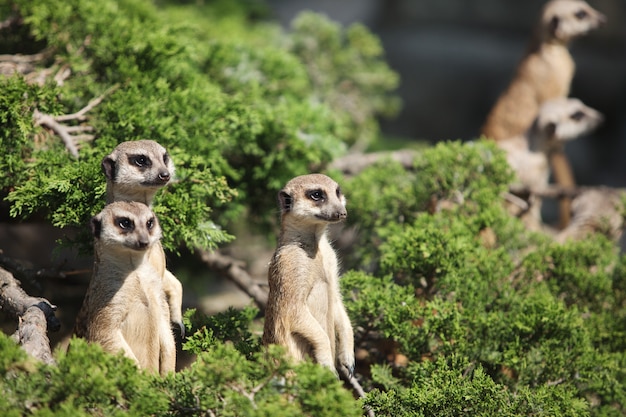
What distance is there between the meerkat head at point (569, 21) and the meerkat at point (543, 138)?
2.92 feet

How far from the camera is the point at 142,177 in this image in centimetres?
467

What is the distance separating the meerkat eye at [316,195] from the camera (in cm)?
466

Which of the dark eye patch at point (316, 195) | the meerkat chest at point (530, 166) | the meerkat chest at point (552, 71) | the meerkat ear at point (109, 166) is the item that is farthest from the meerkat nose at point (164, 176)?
the meerkat chest at point (552, 71)

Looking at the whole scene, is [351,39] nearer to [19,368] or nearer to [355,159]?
[355,159]

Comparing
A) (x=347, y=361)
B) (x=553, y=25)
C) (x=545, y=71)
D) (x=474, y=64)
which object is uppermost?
(x=553, y=25)

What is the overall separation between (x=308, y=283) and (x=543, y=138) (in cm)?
432

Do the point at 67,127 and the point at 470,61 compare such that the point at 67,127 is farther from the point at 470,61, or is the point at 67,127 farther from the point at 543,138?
the point at 470,61

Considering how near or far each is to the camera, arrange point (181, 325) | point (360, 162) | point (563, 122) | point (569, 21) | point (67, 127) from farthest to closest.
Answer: point (569, 21), point (360, 162), point (563, 122), point (67, 127), point (181, 325)

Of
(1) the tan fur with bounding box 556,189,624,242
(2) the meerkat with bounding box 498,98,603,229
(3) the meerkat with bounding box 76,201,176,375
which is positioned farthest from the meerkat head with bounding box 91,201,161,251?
(2) the meerkat with bounding box 498,98,603,229

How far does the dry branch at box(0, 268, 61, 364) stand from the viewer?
4.06 meters

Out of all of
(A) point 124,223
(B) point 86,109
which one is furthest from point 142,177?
(B) point 86,109

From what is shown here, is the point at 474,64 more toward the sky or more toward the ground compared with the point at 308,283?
more toward the ground

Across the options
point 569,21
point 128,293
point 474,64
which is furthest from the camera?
point 474,64

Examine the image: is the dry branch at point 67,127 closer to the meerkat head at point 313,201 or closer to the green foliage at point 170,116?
the green foliage at point 170,116
